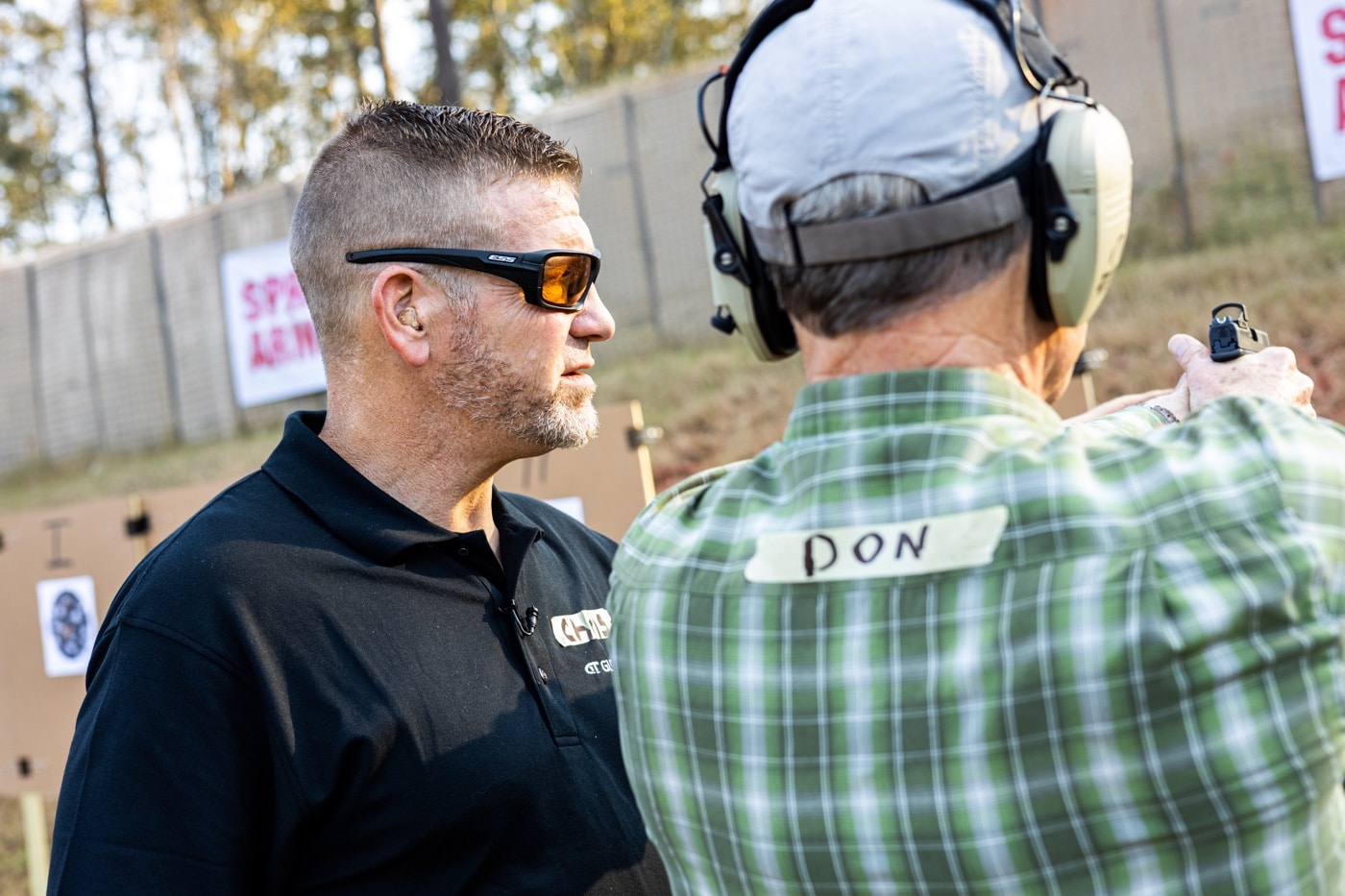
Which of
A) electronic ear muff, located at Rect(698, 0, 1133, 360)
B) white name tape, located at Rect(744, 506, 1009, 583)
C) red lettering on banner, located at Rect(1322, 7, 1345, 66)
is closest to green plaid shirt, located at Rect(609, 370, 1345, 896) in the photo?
white name tape, located at Rect(744, 506, 1009, 583)

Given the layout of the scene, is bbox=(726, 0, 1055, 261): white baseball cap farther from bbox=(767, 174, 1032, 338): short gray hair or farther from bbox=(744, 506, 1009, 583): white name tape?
bbox=(744, 506, 1009, 583): white name tape

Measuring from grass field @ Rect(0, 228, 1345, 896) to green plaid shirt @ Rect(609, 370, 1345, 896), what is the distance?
5.85 metres

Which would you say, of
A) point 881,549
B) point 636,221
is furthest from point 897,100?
point 636,221

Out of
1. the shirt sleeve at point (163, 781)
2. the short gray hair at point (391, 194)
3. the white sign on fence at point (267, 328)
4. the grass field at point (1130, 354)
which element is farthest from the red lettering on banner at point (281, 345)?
the shirt sleeve at point (163, 781)

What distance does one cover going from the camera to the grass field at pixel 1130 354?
668cm

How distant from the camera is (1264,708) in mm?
847

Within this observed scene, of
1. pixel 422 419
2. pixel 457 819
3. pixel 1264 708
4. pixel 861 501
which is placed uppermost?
pixel 422 419

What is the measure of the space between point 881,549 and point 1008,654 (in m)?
0.12

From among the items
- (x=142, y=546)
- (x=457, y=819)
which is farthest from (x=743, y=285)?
(x=142, y=546)

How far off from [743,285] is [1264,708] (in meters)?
0.55

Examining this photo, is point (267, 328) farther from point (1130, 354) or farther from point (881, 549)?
point (881, 549)

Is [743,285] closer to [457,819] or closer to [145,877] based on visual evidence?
[457,819]

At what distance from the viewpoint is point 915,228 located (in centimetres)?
94

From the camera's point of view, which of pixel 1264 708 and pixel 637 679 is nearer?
pixel 1264 708
